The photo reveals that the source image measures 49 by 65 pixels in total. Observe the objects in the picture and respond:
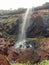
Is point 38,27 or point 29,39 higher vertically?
point 38,27

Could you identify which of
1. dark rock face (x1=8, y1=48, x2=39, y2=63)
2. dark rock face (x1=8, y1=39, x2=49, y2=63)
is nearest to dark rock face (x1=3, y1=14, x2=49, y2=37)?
dark rock face (x1=8, y1=39, x2=49, y2=63)

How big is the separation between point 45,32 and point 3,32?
24.6 feet

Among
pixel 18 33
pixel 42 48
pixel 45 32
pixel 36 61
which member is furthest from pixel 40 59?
pixel 18 33

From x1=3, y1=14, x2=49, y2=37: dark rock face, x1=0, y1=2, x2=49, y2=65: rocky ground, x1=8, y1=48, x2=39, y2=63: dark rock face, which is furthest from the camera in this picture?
x1=3, y1=14, x2=49, y2=37: dark rock face

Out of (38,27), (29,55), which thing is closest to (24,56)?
(29,55)

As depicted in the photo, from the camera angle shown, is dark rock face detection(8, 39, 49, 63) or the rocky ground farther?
the rocky ground

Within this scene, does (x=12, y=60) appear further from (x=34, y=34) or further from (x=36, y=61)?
(x=34, y=34)

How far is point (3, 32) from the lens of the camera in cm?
3953

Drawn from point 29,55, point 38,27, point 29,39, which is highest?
point 29,55

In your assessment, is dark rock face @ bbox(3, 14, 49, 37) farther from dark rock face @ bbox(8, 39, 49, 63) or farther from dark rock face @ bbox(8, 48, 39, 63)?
dark rock face @ bbox(8, 48, 39, 63)

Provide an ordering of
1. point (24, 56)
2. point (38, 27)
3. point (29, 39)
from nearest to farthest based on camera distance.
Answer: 1. point (24, 56)
2. point (29, 39)
3. point (38, 27)

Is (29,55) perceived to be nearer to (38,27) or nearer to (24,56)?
(24,56)

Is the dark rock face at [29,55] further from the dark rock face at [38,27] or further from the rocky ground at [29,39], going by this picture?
the dark rock face at [38,27]

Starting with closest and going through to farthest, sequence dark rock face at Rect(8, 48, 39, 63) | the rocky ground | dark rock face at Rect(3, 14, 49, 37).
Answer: dark rock face at Rect(8, 48, 39, 63)
the rocky ground
dark rock face at Rect(3, 14, 49, 37)
